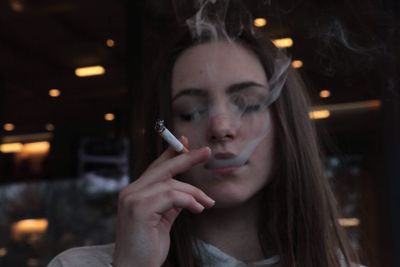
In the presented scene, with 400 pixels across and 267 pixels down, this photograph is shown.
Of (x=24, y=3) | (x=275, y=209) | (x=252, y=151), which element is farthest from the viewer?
(x=24, y=3)

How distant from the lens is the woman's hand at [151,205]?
1.01m

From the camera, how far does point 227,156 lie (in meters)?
1.12

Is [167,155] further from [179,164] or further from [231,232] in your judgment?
[231,232]

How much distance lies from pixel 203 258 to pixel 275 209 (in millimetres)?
192

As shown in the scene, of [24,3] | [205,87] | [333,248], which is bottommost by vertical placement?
[333,248]

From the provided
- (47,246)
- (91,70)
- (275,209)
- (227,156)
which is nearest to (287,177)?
(275,209)

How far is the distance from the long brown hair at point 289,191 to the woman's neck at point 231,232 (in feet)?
0.08

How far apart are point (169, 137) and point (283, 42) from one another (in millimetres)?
630

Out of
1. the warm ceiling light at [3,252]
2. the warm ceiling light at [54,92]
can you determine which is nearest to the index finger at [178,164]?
the warm ceiling light at [54,92]

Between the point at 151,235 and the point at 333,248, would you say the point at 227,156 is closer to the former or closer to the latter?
the point at 151,235

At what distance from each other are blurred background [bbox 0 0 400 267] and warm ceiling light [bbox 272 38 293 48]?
2.35ft

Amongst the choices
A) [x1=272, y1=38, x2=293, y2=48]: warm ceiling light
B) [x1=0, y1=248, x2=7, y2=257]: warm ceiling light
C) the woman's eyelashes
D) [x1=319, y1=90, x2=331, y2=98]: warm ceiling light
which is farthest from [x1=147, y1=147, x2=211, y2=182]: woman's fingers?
[x1=0, y1=248, x2=7, y2=257]: warm ceiling light

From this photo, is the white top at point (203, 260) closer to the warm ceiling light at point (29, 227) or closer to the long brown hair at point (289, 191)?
the long brown hair at point (289, 191)

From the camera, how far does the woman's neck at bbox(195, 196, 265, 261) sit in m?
1.22
